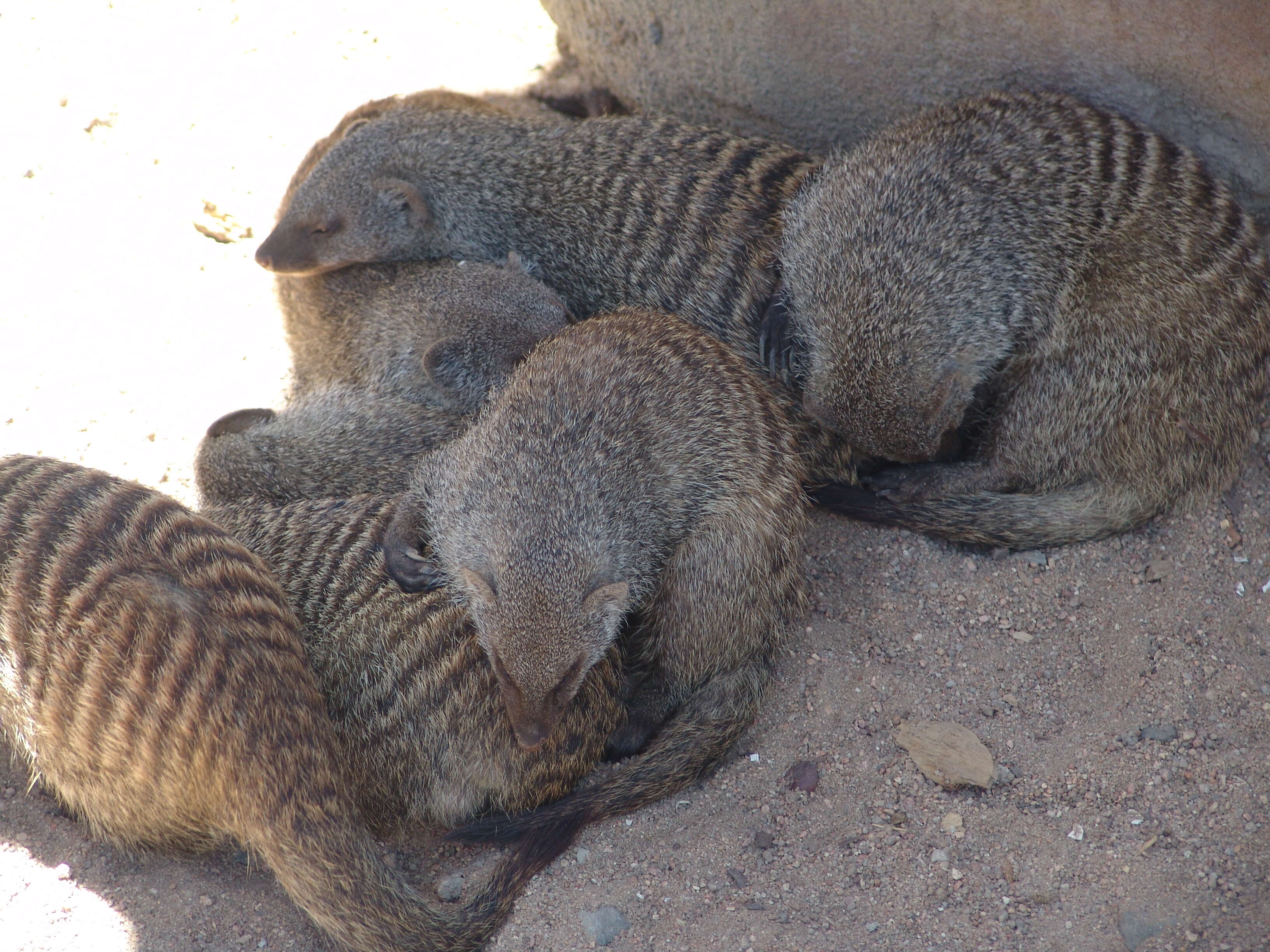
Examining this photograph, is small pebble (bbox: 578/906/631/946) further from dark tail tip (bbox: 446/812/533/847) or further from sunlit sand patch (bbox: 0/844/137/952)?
sunlit sand patch (bbox: 0/844/137/952)

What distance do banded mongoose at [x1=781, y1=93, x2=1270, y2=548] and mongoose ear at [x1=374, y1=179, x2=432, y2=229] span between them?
4.53 ft

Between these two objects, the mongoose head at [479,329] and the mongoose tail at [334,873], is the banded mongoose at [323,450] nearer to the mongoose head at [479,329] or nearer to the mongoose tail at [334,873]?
the mongoose head at [479,329]

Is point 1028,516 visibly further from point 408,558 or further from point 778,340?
point 408,558

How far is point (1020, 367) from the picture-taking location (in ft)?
9.43

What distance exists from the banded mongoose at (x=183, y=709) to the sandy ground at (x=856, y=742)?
0.61ft

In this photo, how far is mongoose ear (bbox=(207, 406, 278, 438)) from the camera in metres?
3.08

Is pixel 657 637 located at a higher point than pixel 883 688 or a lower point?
higher

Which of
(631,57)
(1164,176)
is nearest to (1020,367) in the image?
(1164,176)

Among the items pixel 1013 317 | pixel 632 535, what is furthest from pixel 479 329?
pixel 1013 317

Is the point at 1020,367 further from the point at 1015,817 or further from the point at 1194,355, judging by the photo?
the point at 1015,817

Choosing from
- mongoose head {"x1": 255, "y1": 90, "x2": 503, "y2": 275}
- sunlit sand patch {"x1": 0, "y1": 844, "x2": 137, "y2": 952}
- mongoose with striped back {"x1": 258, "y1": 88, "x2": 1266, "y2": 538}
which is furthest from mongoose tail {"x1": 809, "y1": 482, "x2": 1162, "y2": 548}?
sunlit sand patch {"x1": 0, "y1": 844, "x2": 137, "y2": 952}

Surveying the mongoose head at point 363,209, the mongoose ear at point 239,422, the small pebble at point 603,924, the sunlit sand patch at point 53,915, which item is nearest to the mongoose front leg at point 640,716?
the small pebble at point 603,924

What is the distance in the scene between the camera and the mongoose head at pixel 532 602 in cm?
218

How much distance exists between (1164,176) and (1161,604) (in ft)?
3.68
